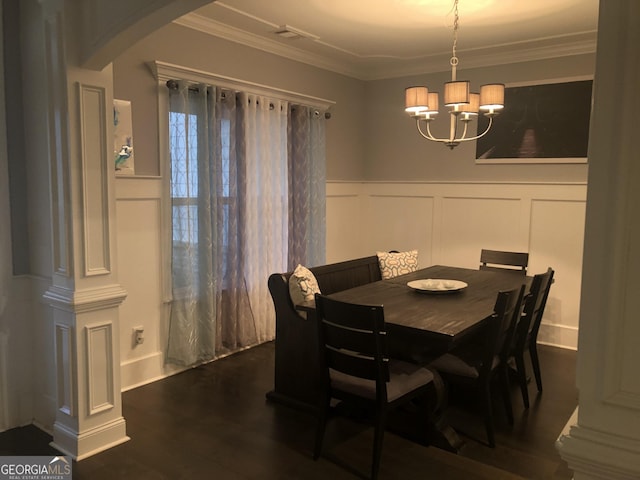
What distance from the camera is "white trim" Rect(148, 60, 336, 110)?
3.75 metres

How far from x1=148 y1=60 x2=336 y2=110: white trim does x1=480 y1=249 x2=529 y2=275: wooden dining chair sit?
2164 mm

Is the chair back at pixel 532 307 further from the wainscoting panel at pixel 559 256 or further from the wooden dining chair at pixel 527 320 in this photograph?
the wainscoting panel at pixel 559 256

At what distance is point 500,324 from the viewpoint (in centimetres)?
289

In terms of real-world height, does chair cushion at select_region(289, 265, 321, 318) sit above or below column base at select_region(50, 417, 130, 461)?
above

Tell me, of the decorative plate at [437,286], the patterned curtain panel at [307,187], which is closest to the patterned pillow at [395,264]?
the decorative plate at [437,286]

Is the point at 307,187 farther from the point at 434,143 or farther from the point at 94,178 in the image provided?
the point at 94,178

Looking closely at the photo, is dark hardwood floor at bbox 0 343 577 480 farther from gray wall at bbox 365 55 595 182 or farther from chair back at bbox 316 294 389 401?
gray wall at bbox 365 55 595 182

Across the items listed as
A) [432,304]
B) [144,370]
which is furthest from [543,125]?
[144,370]

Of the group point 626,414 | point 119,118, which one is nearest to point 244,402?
point 119,118

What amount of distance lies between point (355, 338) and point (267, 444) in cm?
90

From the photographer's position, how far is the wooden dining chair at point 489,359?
9.51 ft

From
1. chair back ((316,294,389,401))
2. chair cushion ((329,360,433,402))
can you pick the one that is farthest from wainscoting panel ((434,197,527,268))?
chair back ((316,294,389,401))

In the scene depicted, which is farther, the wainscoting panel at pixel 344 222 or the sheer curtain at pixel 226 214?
the wainscoting panel at pixel 344 222

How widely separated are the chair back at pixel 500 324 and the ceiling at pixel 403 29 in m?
2.07
